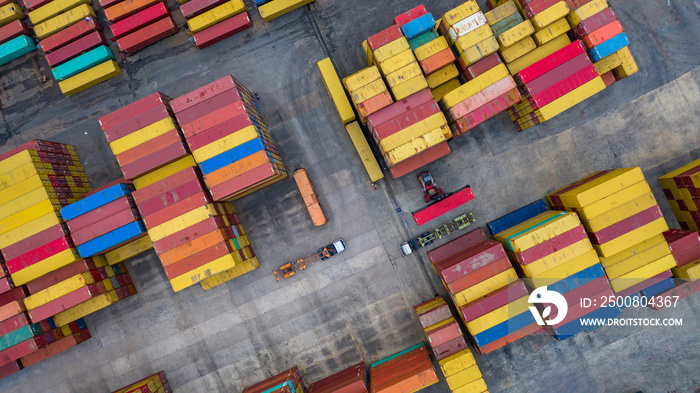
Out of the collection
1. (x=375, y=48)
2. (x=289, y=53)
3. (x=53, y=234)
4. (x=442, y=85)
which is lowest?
(x=442, y=85)

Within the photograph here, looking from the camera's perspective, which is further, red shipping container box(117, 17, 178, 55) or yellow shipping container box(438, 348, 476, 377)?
red shipping container box(117, 17, 178, 55)

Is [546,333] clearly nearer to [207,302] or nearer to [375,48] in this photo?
[375,48]

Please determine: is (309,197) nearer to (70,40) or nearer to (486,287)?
(486,287)

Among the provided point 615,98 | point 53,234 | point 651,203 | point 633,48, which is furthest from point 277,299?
point 633,48

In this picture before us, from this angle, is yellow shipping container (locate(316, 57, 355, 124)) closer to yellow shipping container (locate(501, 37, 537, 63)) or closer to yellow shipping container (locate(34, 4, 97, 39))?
yellow shipping container (locate(501, 37, 537, 63))

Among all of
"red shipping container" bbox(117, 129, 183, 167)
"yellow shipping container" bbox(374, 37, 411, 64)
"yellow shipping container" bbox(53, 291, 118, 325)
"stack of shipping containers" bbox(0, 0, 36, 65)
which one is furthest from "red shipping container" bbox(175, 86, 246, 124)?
"stack of shipping containers" bbox(0, 0, 36, 65)

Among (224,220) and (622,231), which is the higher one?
(224,220)

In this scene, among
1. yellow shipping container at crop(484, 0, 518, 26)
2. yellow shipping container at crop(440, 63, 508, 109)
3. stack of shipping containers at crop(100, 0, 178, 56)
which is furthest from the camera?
stack of shipping containers at crop(100, 0, 178, 56)
